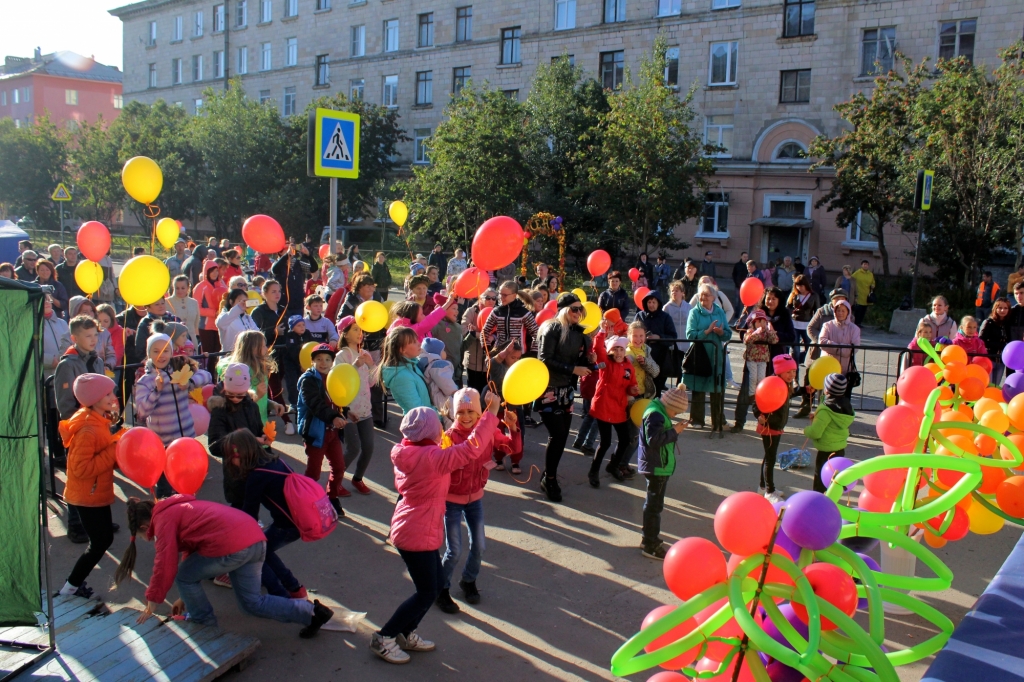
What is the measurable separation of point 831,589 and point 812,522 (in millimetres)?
274

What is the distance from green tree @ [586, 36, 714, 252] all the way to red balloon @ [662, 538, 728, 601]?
19974 mm

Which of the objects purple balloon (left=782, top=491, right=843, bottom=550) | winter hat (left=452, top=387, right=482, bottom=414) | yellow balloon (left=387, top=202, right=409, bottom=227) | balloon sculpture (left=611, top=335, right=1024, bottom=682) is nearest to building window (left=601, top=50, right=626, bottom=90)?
yellow balloon (left=387, top=202, right=409, bottom=227)

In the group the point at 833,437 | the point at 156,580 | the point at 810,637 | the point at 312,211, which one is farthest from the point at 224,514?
the point at 312,211

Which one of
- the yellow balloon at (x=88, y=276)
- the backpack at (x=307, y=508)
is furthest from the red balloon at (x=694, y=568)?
the yellow balloon at (x=88, y=276)

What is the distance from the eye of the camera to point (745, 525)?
3195 mm

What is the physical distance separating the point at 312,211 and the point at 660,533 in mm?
31770

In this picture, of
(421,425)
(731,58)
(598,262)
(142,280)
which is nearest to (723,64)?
(731,58)

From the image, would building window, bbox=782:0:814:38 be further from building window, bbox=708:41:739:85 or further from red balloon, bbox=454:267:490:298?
red balloon, bbox=454:267:490:298

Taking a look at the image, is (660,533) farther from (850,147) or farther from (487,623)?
(850,147)

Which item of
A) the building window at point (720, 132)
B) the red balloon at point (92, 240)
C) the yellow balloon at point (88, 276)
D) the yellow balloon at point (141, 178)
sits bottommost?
the yellow balloon at point (88, 276)

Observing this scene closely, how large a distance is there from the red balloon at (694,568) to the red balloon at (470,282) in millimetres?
5593

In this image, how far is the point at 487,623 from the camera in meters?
5.06

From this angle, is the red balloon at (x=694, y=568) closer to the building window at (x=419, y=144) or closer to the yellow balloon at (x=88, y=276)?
the yellow balloon at (x=88, y=276)

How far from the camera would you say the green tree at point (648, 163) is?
74.5 ft
